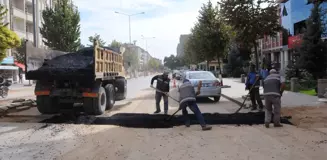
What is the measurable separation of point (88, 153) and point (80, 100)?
4.79 m

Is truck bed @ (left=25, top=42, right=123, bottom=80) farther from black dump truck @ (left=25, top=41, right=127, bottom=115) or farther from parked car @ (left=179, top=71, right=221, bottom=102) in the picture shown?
parked car @ (left=179, top=71, right=221, bottom=102)

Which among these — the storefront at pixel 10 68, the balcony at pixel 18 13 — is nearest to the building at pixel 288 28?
the storefront at pixel 10 68

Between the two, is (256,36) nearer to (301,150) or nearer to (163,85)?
(163,85)

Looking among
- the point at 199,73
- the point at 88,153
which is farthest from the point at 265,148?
the point at 199,73

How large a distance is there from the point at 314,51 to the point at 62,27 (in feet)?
66.2

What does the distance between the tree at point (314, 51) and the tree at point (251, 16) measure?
593 centimetres

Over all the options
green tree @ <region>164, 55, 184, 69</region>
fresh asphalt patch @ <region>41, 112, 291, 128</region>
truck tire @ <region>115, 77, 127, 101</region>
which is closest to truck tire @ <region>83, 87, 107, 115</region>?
fresh asphalt patch @ <region>41, 112, 291, 128</region>

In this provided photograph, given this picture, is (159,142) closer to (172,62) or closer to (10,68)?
(10,68)

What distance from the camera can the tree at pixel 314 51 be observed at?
21578 millimetres

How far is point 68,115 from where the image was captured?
35.2 feet

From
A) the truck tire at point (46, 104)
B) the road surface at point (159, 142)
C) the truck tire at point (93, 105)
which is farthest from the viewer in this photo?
the truck tire at point (46, 104)

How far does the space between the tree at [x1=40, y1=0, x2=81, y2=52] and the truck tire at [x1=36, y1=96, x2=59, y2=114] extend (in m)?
19.6

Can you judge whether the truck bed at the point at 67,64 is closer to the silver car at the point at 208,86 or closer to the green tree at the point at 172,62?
the silver car at the point at 208,86

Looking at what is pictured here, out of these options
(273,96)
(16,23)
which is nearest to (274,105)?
(273,96)
